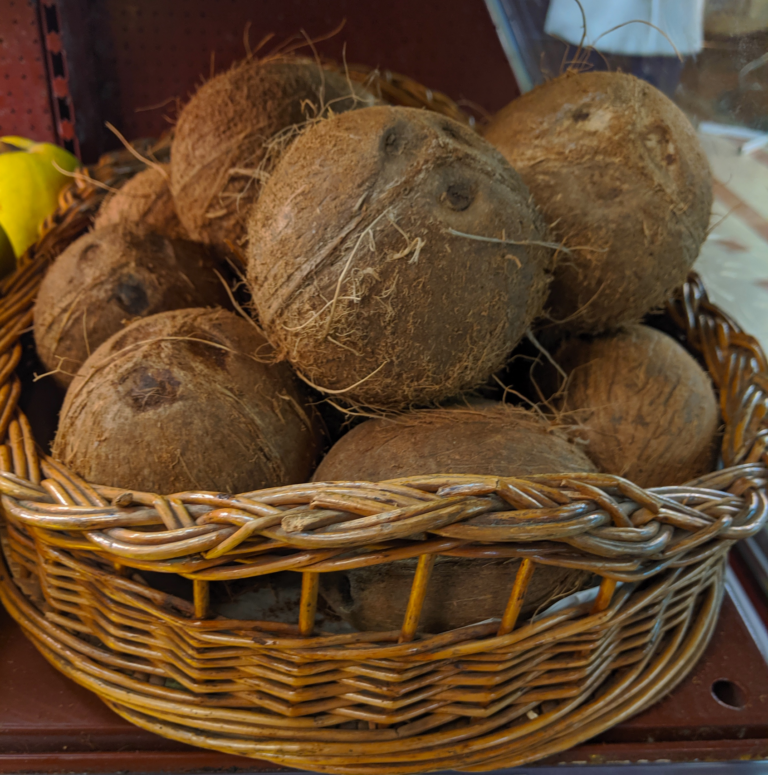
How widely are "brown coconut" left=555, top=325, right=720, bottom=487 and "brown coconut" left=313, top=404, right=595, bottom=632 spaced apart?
12 centimetres

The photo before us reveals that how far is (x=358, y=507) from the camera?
53 centimetres

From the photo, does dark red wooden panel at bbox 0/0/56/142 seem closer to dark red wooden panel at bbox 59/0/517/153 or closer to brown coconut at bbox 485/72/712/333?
dark red wooden panel at bbox 59/0/517/153

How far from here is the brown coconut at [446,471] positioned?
0.64 m

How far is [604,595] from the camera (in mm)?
630

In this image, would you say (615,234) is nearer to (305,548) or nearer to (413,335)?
(413,335)

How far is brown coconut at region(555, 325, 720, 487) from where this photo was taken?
0.83m

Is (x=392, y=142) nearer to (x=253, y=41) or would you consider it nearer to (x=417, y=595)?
(x=417, y=595)

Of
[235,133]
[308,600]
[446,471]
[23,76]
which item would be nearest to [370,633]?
[308,600]

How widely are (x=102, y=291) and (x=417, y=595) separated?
0.63 meters

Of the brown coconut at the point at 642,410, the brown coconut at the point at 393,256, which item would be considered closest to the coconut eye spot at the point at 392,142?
the brown coconut at the point at 393,256

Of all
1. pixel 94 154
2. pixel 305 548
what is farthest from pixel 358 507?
pixel 94 154

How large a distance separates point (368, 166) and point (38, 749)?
28.2 inches

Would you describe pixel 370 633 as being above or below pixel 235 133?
below

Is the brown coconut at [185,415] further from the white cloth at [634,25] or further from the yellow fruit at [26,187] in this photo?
the white cloth at [634,25]
